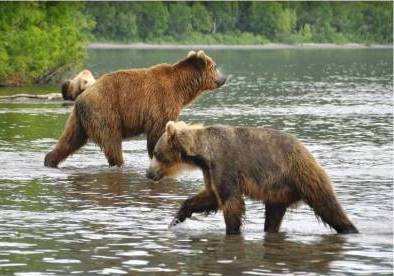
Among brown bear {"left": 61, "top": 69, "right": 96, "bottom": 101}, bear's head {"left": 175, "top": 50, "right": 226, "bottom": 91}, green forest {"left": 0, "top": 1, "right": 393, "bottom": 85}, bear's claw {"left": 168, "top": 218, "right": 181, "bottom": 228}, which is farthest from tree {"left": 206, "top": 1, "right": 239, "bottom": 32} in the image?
bear's claw {"left": 168, "top": 218, "right": 181, "bottom": 228}

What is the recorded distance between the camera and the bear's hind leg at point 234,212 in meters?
12.3

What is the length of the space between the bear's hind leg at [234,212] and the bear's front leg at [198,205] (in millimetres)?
269

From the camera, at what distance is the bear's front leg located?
499 inches

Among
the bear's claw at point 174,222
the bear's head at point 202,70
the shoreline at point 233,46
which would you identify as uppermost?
the bear's head at point 202,70

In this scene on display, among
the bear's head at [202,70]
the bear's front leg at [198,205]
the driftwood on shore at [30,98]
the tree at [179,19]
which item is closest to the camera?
the bear's front leg at [198,205]

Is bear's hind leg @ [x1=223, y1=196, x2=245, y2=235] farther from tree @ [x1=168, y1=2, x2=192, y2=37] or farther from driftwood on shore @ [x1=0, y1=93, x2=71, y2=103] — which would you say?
tree @ [x1=168, y1=2, x2=192, y2=37]

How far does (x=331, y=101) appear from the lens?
36781 mm

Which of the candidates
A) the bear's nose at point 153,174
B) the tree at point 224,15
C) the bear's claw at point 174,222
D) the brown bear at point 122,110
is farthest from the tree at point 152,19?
the bear's nose at point 153,174

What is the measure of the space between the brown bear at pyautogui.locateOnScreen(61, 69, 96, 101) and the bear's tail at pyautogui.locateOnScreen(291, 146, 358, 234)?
12591 millimetres

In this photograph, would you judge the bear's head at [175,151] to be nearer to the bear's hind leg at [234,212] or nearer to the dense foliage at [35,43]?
the bear's hind leg at [234,212]

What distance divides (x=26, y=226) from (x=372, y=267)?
4012 millimetres

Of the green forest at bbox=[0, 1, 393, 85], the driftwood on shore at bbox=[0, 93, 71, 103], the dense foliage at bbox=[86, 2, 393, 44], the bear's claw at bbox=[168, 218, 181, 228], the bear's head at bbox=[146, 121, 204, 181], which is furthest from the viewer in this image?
the dense foliage at bbox=[86, 2, 393, 44]

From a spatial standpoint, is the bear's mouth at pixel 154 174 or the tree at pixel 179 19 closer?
the bear's mouth at pixel 154 174

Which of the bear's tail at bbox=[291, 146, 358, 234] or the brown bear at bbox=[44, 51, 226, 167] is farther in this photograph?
the brown bear at bbox=[44, 51, 226, 167]
